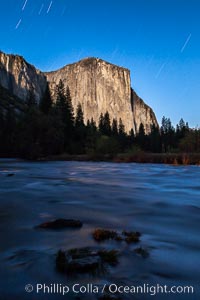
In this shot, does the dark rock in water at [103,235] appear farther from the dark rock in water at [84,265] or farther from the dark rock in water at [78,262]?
the dark rock in water at [84,265]

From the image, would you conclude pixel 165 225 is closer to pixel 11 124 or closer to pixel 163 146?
pixel 11 124

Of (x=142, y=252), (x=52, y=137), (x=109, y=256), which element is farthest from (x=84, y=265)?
(x=52, y=137)

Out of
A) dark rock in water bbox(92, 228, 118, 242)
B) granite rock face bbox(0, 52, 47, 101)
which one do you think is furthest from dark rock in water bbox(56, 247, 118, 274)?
granite rock face bbox(0, 52, 47, 101)

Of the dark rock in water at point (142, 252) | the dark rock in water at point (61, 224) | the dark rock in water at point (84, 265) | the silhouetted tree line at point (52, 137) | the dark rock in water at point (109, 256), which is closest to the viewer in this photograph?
the dark rock in water at point (84, 265)

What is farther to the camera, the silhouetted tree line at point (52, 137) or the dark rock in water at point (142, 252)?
the silhouetted tree line at point (52, 137)

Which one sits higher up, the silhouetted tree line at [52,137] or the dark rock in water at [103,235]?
the silhouetted tree line at [52,137]

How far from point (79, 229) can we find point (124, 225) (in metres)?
1.07

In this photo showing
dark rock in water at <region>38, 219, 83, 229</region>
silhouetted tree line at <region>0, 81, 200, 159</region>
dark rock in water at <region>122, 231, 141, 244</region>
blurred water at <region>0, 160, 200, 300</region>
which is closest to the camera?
blurred water at <region>0, 160, 200, 300</region>

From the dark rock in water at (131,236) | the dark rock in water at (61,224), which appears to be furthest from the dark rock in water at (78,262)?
the dark rock in water at (61,224)

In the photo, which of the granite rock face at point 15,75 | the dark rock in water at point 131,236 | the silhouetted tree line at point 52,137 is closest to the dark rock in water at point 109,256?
the dark rock in water at point 131,236

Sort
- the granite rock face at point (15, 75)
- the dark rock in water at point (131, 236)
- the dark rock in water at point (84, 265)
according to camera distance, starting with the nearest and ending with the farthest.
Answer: the dark rock in water at point (84, 265)
the dark rock in water at point (131, 236)
the granite rock face at point (15, 75)

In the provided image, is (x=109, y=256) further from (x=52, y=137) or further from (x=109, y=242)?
(x=52, y=137)

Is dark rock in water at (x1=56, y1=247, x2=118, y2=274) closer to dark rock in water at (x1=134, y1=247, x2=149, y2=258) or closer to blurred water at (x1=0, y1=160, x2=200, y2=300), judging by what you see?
blurred water at (x1=0, y1=160, x2=200, y2=300)


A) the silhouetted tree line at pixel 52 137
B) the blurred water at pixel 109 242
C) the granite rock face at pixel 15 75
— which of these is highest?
the granite rock face at pixel 15 75
